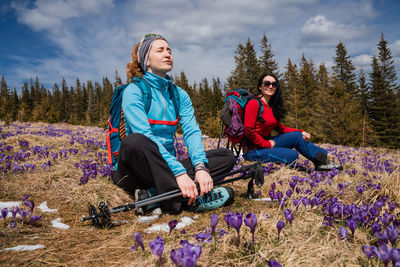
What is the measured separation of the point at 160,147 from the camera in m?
2.82

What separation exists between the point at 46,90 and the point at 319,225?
412ft

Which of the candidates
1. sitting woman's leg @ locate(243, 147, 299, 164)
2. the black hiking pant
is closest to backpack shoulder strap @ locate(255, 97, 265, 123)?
sitting woman's leg @ locate(243, 147, 299, 164)

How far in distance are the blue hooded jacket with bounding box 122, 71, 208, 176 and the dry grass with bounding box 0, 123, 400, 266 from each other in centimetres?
80

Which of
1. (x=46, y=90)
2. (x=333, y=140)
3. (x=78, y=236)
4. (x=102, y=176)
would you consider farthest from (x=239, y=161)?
(x=46, y=90)

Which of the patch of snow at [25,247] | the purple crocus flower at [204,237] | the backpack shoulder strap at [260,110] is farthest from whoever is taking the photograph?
the backpack shoulder strap at [260,110]

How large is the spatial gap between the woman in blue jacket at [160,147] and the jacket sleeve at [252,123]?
6.55ft

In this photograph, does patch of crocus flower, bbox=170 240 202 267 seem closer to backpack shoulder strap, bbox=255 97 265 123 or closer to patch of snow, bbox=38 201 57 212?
patch of snow, bbox=38 201 57 212

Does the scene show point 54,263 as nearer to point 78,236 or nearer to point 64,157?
point 78,236

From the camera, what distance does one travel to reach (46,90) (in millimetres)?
103938

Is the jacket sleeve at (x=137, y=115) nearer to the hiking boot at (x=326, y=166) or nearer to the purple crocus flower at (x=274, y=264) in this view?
the purple crocus flower at (x=274, y=264)

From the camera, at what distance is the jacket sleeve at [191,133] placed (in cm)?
304

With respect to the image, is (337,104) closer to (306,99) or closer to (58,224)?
(306,99)

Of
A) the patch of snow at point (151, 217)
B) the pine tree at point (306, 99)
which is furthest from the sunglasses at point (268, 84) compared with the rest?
the pine tree at point (306, 99)

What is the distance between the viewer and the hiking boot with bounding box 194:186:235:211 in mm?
2969
